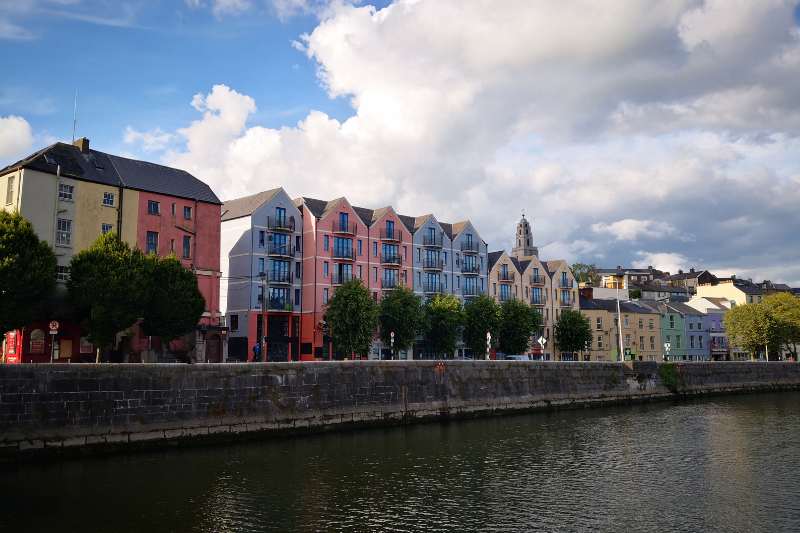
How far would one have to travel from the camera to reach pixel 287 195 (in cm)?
7581

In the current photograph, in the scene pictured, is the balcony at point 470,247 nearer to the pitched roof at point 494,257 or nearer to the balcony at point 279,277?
the pitched roof at point 494,257

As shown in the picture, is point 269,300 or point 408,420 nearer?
point 408,420

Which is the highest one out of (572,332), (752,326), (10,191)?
(10,191)

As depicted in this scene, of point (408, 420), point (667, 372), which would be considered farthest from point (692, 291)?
point (408, 420)

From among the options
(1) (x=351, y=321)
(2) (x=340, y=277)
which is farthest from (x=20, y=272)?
(2) (x=340, y=277)

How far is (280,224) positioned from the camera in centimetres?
7444

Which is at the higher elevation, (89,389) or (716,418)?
(89,389)

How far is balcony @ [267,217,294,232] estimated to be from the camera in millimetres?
73562

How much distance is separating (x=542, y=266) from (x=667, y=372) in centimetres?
3723

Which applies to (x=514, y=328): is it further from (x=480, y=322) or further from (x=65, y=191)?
(x=65, y=191)

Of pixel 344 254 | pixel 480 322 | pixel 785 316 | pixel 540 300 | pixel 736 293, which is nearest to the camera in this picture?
pixel 344 254

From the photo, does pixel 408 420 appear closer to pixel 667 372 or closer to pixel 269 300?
pixel 269 300

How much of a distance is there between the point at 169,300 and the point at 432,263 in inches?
1699

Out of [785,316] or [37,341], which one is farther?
[785,316]
